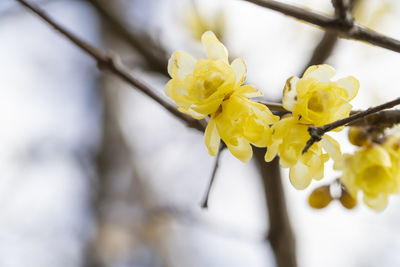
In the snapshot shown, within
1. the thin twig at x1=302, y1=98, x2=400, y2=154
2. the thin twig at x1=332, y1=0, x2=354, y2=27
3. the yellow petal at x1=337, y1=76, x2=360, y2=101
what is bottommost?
the thin twig at x1=302, y1=98, x2=400, y2=154

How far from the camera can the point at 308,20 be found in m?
0.42

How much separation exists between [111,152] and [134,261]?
1.13 metres

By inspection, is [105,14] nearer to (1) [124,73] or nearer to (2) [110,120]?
(1) [124,73]

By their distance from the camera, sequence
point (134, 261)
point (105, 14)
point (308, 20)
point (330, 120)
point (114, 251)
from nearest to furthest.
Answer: point (308, 20) < point (330, 120) < point (105, 14) < point (114, 251) < point (134, 261)

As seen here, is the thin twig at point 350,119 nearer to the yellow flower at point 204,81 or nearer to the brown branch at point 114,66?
the yellow flower at point 204,81

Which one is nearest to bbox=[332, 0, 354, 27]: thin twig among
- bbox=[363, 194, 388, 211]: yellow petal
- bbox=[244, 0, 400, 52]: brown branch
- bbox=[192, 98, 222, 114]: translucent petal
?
bbox=[244, 0, 400, 52]: brown branch

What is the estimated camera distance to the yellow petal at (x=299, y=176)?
59 centimetres

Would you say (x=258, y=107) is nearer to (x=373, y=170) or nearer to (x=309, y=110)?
(x=309, y=110)

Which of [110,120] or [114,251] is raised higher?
[110,120]

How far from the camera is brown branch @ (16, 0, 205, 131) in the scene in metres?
0.71

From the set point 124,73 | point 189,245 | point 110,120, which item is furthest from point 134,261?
point 124,73

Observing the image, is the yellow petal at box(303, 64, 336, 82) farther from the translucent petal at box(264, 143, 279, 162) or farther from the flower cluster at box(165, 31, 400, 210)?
the translucent petal at box(264, 143, 279, 162)

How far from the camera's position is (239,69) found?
0.58 m

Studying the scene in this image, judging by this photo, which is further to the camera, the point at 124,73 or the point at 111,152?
the point at 111,152
